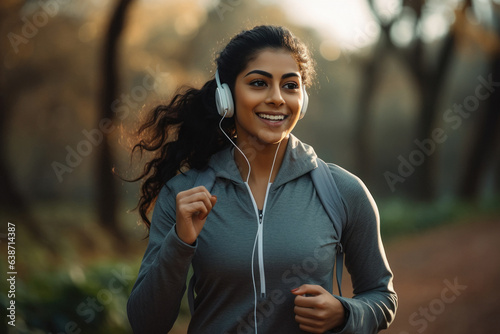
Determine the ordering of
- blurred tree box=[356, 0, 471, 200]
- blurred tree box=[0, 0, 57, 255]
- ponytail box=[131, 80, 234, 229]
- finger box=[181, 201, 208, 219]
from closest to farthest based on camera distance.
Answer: finger box=[181, 201, 208, 219], ponytail box=[131, 80, 234, 229], blurred tree box=[0, 0, 57, 255], blurred tree box=[356, 0, 471, 200]

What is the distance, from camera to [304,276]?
83.7 inches

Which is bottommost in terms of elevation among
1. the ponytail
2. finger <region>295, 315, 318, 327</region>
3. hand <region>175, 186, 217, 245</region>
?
finger <region>295, 315, 318, 327</region>

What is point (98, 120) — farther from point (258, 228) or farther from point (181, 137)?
point (258, 228)

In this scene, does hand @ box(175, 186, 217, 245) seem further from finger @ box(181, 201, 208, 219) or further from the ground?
the ground

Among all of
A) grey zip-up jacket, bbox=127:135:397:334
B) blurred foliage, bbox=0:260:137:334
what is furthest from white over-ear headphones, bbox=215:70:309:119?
blurred foliage, bbox=0:260:137:334

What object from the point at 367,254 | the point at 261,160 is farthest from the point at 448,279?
the point at 261,160

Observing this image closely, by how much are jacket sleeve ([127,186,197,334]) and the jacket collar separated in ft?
0.88

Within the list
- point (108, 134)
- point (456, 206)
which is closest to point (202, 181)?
point (108, 134)

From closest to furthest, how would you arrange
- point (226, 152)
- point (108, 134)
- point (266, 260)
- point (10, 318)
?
point (266, 260)
point (226, 152)
point (10, 318)
point (108, 134)

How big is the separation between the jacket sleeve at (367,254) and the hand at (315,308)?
0.61ft

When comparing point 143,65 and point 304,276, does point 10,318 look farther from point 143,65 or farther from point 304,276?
point 143,65

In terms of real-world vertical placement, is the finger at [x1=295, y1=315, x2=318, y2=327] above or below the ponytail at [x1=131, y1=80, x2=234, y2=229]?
below

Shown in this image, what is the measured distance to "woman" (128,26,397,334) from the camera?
2.05 m

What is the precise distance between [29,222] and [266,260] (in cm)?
767
